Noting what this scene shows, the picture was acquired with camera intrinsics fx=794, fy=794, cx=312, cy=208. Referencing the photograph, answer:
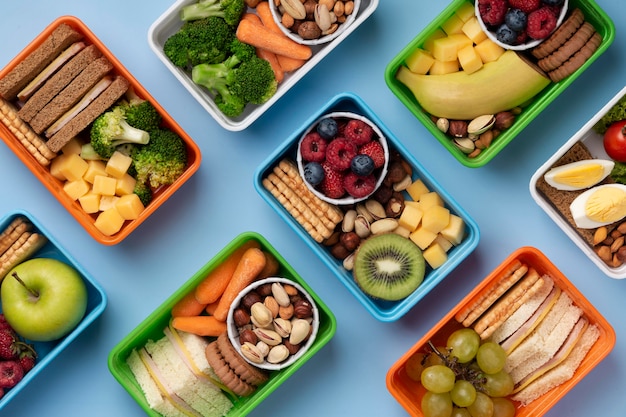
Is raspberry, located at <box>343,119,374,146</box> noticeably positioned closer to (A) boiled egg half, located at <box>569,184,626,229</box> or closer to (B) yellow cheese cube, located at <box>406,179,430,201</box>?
(B) yellow cheese cube, located at <box>406,179,430,201</box>

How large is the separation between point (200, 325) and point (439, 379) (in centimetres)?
64

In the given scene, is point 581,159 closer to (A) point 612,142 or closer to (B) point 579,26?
(A) point 612,142

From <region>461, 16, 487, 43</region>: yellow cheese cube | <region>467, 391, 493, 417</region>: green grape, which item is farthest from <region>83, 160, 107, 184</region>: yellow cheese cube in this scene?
<region>467, 391, 493, 417</region>: green grape

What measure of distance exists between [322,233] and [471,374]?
529 mm

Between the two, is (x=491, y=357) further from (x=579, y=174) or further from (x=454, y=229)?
(x=579, y=174)

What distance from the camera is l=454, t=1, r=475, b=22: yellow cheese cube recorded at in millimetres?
2090

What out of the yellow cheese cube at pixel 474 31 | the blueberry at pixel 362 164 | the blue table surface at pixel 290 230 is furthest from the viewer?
the blue table surface at pixel 290 230

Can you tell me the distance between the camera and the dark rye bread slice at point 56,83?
81.4 inches

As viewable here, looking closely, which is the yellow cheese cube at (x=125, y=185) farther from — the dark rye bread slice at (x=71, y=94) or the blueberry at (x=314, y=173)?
the blueberry at (x=314, y=173)

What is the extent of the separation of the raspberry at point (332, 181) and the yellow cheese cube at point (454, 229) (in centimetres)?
30

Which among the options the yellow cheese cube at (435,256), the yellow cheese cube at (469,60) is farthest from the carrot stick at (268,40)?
the yellow cheese cube at (435,256)

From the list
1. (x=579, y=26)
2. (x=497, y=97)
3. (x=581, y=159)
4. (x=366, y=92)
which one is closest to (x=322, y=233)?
(x=366, y=92)

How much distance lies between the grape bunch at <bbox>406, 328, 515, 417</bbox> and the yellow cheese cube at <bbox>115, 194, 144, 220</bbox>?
844 mm

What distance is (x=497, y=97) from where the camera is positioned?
2.06 metres
